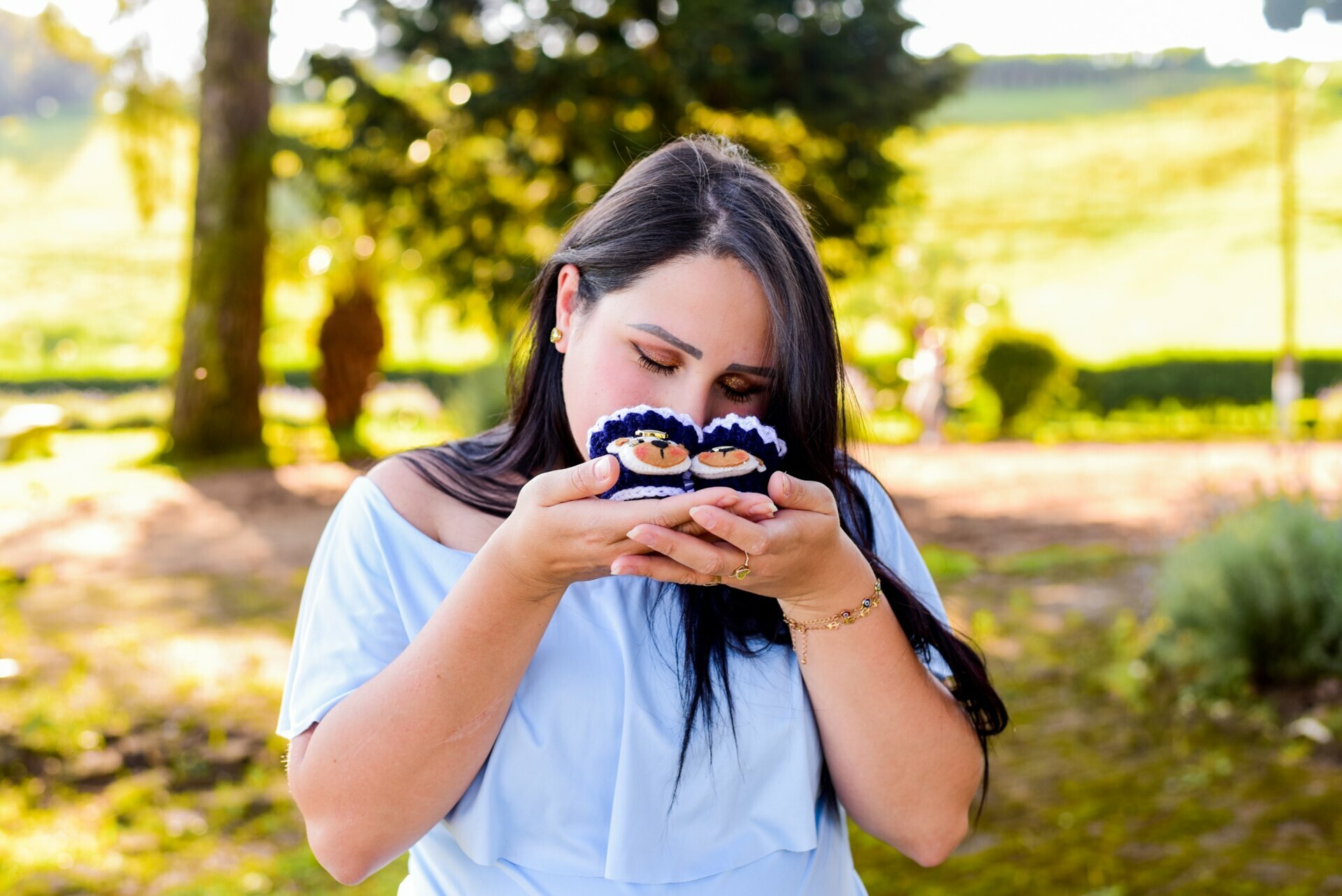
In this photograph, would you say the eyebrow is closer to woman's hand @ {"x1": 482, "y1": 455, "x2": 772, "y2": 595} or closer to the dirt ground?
woman's hand @ {"x1": 482, "y1": 455, "x2": 772, "y2": 595}

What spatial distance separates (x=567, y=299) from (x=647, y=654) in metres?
0.53

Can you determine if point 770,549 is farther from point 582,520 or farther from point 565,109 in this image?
point 565,109

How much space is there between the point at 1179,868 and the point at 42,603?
6.24 meters

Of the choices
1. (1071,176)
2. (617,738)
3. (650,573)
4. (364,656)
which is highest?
(1071,176)

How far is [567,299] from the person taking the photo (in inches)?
64.7

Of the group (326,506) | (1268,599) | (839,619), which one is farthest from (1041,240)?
(839,619)

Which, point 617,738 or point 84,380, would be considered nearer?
point 617,738

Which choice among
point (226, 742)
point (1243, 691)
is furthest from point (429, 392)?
point (1243, 691)

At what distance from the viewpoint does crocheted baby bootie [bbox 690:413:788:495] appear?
1354mm

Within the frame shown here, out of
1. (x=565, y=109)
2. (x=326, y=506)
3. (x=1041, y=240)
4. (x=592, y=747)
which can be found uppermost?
(x=1041, y=240)

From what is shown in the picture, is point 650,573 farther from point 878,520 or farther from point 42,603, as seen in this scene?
point 42,603

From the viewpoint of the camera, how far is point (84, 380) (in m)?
19.9

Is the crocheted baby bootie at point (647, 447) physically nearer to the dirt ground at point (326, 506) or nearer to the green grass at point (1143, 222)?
the dirt ground at point (326, 506)

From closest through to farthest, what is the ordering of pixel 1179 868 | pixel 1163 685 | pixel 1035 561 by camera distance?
pixel 1179 868 → pixel 1163 685 → pixel 1035 561
